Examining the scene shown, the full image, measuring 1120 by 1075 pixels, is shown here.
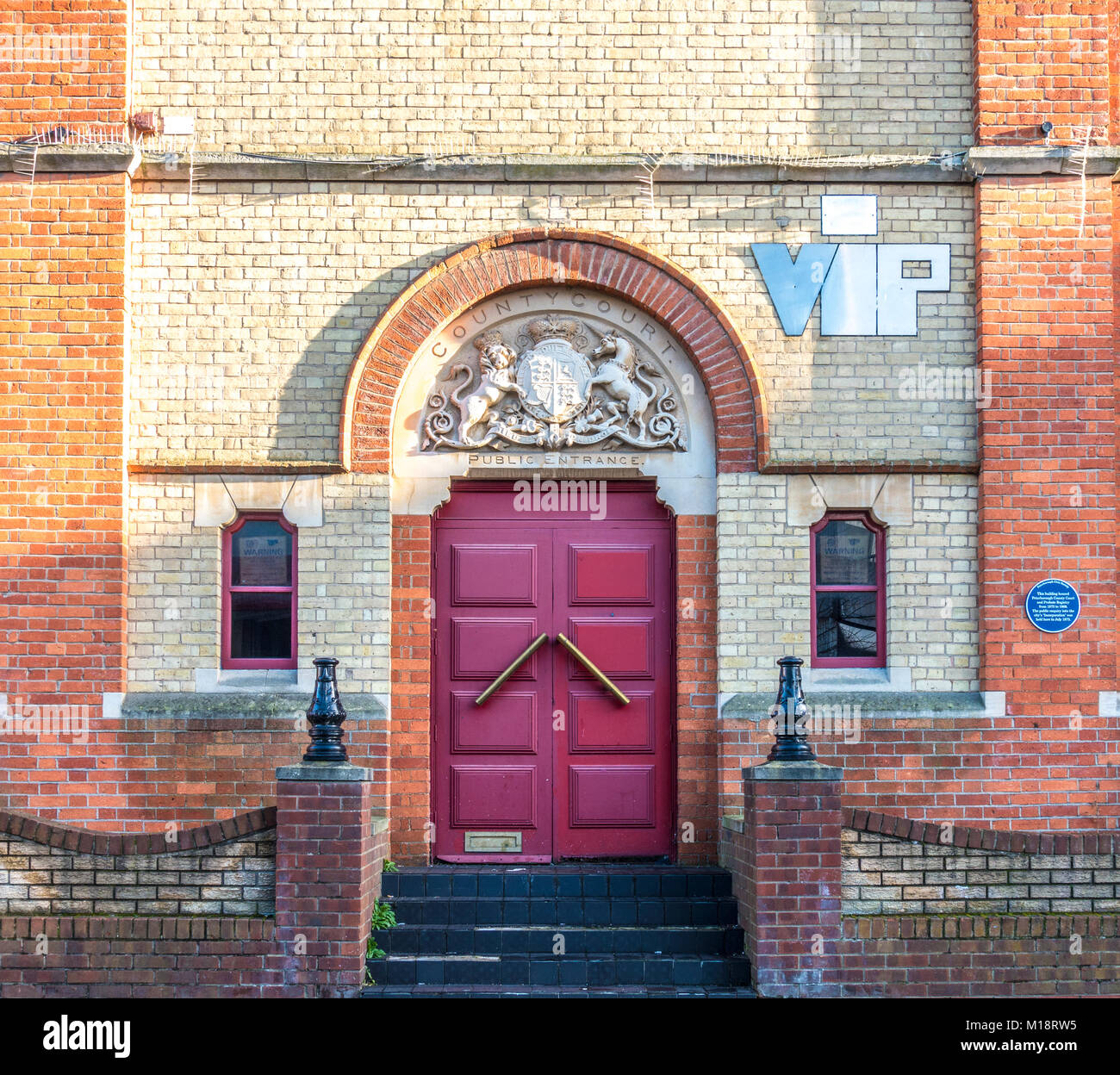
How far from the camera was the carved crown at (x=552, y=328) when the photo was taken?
9.71m

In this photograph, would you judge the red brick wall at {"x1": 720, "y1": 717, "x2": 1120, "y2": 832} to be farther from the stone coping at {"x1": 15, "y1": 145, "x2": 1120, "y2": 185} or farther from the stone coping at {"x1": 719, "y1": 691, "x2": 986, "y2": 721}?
the stone coping at {"x1": 15, "y1": 145, "x2": 1120, "y2": 185}

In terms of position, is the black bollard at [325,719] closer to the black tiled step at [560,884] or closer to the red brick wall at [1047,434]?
the black tiled step at [560,884]

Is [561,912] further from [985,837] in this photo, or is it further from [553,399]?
[553,399]

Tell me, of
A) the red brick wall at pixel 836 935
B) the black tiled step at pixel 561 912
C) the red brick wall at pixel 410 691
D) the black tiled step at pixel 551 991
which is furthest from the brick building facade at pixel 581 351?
the black tiled step at pixel 551 991

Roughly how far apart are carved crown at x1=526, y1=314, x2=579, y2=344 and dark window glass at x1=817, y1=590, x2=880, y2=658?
270cm

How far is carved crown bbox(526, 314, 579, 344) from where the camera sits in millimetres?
9711

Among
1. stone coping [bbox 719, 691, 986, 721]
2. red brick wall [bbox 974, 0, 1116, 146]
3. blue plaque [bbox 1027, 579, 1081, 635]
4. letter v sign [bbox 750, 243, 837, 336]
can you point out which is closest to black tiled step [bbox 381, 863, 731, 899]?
stone coping [bbox 719, 691, 986, 721]

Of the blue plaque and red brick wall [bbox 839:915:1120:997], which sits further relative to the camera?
the blue plaque

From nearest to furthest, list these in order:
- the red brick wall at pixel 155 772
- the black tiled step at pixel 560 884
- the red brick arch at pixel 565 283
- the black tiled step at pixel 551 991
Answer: the black tiled step at pixel 551 991 < the black tiled step at pixel 560 884 < the red brick wall at pixel 155 772 < the red brick arch at pixel 565 283

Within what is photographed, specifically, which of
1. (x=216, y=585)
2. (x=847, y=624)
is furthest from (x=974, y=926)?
(x=216, y=585)

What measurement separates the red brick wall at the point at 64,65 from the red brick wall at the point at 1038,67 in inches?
252

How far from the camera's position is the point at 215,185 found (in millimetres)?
9656

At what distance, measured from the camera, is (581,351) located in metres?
9.77

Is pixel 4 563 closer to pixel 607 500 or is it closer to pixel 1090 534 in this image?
pixel 607 500
